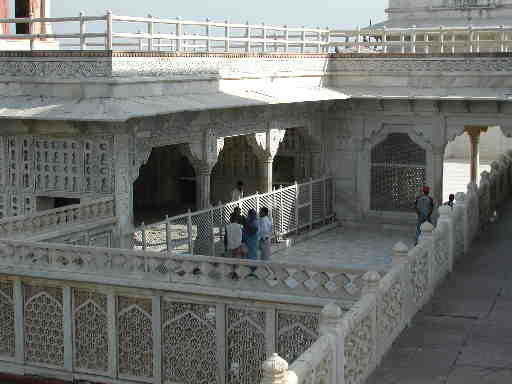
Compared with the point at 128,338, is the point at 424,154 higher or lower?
higher

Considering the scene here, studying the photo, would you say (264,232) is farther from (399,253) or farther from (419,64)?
(419,64)

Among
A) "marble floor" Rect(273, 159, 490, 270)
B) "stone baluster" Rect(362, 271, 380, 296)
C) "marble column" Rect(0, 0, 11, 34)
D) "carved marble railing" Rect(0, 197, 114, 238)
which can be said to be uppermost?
"marble column" Rect(0, 0, 11, 34)

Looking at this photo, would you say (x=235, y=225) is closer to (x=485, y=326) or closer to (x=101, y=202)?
(x=101, y=202)

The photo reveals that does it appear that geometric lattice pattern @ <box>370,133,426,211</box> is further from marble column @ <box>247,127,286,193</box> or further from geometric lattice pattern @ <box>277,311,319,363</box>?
geometric lattice pattern @ <box>277,311,319,363</box>

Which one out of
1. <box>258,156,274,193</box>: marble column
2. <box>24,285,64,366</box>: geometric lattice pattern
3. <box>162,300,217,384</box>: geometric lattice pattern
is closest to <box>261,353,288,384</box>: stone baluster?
<box>162,300,217,384</box>: geometric lattice pattern

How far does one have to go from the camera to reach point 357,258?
16422 mm

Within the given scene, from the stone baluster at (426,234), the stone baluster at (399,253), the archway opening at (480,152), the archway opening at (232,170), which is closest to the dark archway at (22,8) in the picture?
the archway opening at (232,170)

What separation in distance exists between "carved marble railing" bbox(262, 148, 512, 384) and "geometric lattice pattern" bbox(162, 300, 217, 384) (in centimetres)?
251

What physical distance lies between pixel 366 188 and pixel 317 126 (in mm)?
1576

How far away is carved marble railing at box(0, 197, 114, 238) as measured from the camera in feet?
36.6

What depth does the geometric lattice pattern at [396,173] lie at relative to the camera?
18422mm

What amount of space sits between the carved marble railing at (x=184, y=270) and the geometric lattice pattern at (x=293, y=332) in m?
0.31

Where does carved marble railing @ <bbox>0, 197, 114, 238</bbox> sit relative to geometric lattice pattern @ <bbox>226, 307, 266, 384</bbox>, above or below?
above

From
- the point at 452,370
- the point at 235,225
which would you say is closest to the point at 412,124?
the point at 235,225
